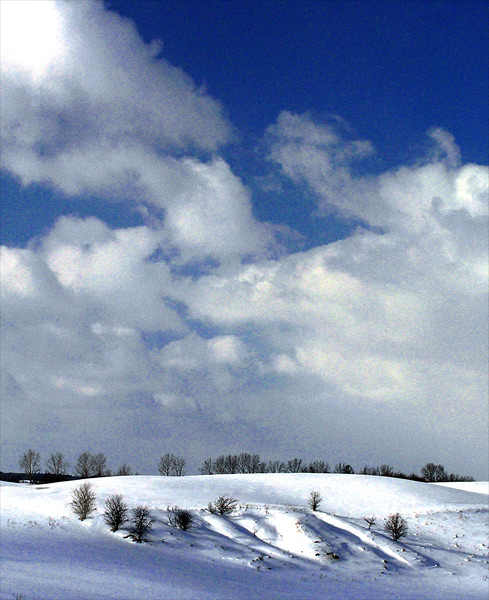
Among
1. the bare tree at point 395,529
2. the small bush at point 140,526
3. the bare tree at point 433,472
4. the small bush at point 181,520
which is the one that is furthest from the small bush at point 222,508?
the bare tree at point 433,472

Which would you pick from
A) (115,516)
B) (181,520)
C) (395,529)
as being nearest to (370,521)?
(395,529)

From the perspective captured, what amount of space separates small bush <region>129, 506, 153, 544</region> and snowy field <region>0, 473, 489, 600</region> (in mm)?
688

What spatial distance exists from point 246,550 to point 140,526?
7367mm

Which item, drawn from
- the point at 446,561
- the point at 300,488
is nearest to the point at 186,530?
the point at 446,561

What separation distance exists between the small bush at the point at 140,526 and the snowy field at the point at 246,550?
0.69m

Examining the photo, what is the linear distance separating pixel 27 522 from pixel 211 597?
849 inches

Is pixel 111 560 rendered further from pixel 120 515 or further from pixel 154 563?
pixel 120 515

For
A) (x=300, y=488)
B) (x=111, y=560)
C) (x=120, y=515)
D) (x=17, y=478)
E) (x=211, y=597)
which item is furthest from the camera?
(x=17, y=478)

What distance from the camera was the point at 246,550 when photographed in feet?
120

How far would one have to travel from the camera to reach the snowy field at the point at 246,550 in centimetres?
2489

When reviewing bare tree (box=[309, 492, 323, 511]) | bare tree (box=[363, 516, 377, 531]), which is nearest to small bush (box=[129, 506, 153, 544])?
bare tree (box=[309, 492, 323, 511])

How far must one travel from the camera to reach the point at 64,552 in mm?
30125

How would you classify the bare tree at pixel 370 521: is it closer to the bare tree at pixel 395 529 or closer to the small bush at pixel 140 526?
the bare tree at pixel 395 529

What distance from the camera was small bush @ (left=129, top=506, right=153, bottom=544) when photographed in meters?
36.4
